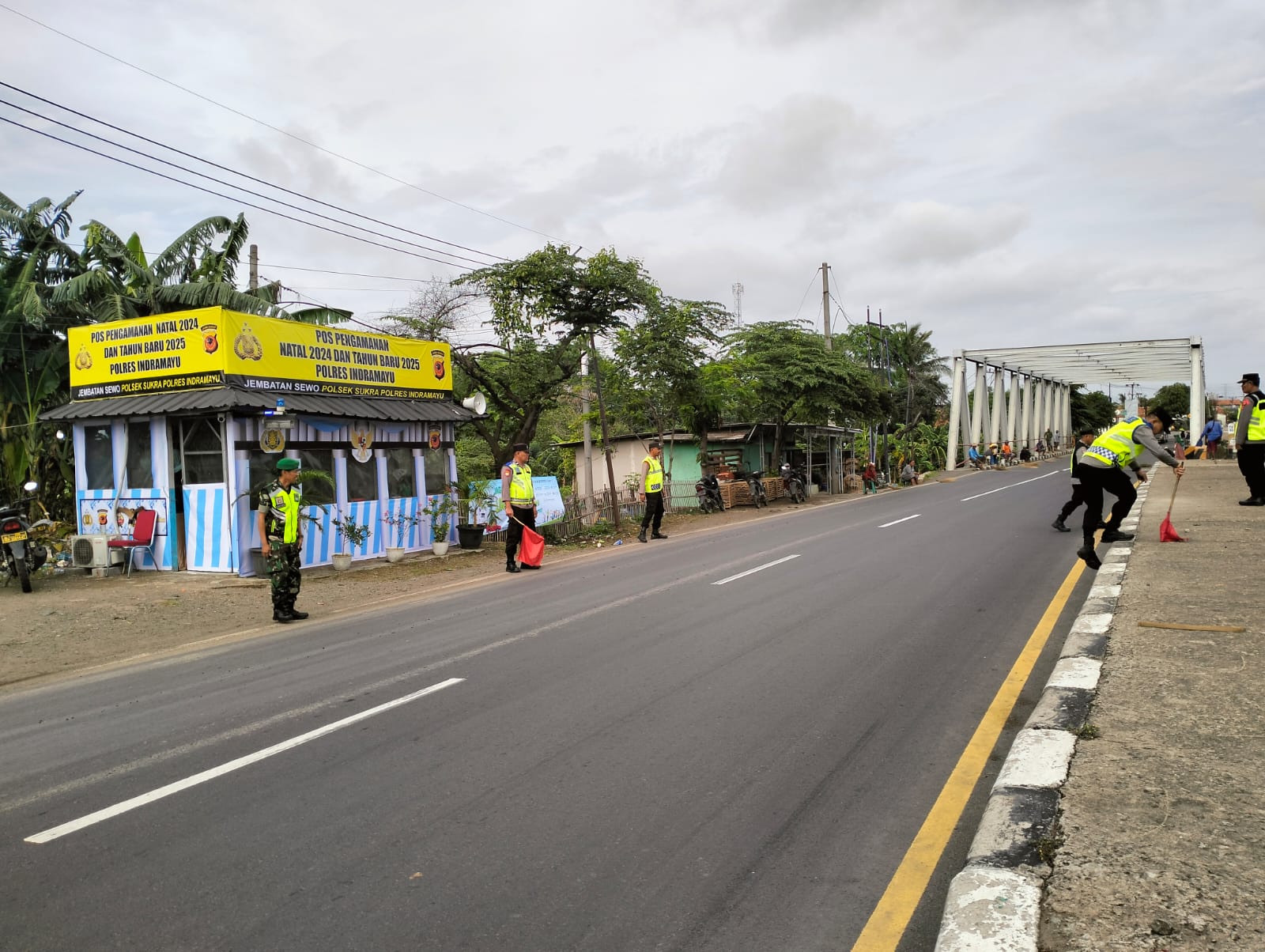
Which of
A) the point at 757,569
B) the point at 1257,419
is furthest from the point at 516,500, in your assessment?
the point at 1257,419

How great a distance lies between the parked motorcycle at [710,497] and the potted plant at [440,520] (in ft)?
37.1

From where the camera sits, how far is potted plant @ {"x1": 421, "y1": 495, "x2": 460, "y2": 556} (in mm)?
16312

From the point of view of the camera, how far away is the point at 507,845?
3.82 meters

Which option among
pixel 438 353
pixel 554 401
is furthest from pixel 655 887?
pixel 554 401

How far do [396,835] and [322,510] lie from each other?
11.1 metres

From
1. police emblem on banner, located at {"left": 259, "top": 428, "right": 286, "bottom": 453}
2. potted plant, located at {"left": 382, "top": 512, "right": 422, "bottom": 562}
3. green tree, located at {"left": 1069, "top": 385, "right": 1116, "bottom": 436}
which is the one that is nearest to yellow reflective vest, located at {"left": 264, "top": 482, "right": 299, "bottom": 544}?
police emblem on banner, located at {"left": 259, "top": 428, "right": 286, "bottom": 453}

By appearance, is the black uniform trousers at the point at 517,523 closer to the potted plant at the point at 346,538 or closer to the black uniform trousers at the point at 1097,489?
the potted plant at the point at 346,538

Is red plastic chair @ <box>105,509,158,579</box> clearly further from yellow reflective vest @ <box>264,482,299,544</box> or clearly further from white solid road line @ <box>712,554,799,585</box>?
white solid road line @ <box>712,554,799,585</box>

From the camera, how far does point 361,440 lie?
15211 millimetres

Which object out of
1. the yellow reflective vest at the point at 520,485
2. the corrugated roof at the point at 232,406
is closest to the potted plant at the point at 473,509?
the corrugated roof at the point at 232,406

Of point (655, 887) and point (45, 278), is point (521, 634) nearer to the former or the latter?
point (655, 887)

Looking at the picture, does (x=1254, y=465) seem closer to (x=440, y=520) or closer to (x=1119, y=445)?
(x=1119, y=445)

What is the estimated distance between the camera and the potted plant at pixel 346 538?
14352mm

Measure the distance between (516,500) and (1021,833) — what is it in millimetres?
11146
